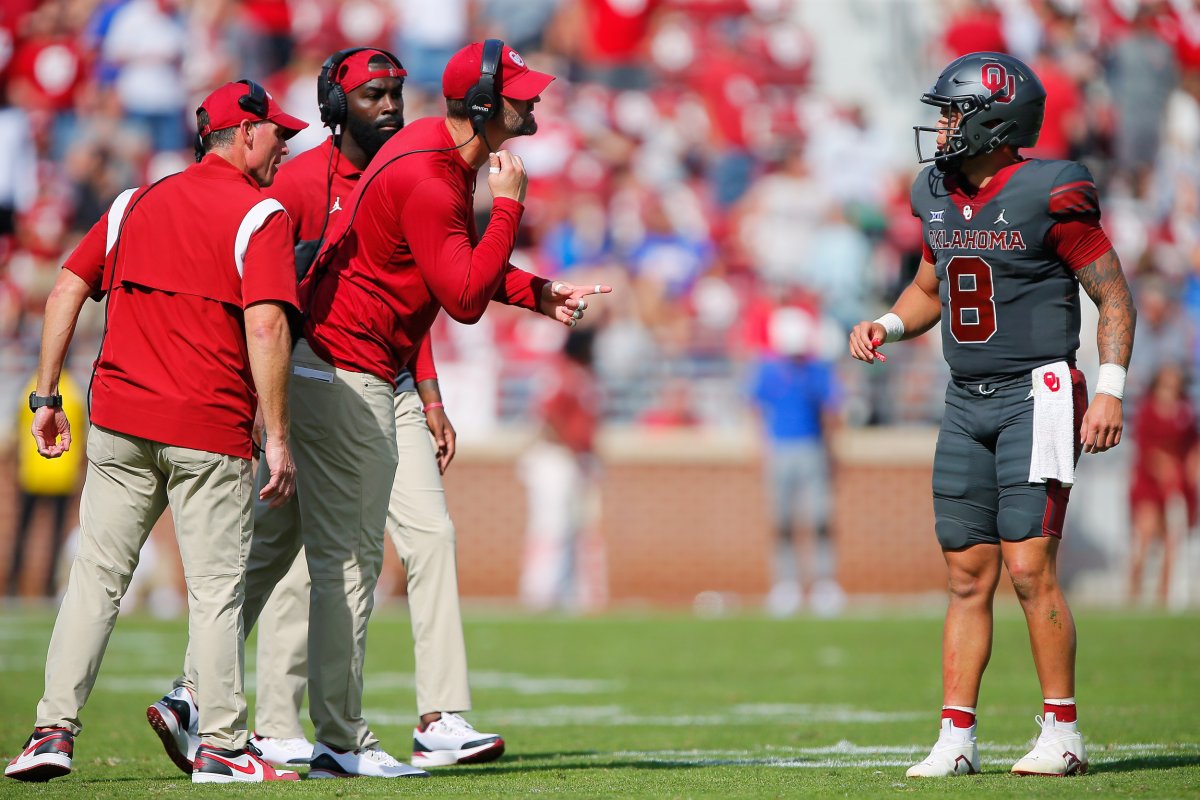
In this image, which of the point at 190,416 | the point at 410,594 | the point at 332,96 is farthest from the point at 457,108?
the point at 410,594

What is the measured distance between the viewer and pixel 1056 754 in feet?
18.0

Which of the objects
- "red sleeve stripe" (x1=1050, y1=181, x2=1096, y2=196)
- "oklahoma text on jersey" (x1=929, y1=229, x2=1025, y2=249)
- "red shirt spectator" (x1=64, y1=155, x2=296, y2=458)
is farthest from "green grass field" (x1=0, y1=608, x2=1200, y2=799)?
"red sleeve stripe" (x1=1050, y1=181, x2=1096, y2=196)

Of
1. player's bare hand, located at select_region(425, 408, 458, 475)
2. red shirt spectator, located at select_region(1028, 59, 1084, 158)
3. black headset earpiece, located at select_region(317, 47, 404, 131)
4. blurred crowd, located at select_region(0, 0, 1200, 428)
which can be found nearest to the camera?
black headset earpiece, located at select_region(317, 47, 404, 131)

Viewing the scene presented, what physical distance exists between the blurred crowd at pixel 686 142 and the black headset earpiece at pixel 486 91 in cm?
1074

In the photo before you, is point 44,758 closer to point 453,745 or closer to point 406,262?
point 453,745

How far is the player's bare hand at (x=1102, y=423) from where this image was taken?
5465mm

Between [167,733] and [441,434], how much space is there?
72.2 inches

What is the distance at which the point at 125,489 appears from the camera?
18.3 feet

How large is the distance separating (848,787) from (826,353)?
12.2 metres

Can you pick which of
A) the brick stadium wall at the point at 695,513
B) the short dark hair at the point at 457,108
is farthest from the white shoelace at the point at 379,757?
the brick stadium wall at the point at 695,513

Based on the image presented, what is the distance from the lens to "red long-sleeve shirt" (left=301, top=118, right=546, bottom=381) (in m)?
5.63

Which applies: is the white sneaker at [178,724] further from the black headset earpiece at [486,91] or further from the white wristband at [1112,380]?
the white wristband at [1112,380]

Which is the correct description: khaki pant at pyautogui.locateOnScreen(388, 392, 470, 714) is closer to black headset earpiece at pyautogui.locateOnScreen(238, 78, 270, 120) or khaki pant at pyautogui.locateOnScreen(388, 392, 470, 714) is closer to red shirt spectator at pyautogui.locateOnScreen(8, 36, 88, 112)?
black headset earpiece at pyautogui.locateOnScreen(238, 78, 270, 120)

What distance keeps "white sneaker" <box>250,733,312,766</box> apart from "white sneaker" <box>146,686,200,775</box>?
39 centimetres
